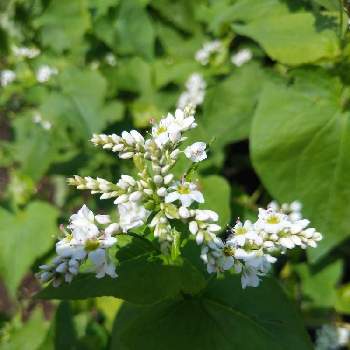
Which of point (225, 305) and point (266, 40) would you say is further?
point (266, 40)

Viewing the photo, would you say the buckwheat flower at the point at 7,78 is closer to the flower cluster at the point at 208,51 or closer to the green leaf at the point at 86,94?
the green leaf at the point at 86,94

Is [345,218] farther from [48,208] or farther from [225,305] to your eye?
[48,208]

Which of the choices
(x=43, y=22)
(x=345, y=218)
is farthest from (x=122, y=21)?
(x=345, y=218)

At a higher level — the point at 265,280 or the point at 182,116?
the point at 182,116

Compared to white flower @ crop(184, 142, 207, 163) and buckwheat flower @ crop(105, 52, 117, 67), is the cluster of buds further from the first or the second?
buckwheat flower @ crop(105, 52, 117, 67)

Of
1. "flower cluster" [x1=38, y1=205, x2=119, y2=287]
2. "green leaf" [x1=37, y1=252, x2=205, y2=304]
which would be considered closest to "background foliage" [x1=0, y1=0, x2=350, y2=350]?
"green leaf" [x1=37, y1=252, x2=205, y2=304]

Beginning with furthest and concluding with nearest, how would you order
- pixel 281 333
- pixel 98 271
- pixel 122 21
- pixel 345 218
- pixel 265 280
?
pixel 122 21 → pixel 345 218 → pixel 265 280 → pixel 281 333 → pixel 98 271
